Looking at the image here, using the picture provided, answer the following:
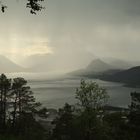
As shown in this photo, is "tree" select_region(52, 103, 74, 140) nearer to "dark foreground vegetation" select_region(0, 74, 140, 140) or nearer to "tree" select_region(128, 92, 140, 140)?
"dark foreground vegetation" select_region(0, 74, 140, 140)

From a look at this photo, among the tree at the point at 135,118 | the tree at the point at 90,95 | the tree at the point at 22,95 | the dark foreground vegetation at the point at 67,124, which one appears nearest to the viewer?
the tree at the point at 90,95

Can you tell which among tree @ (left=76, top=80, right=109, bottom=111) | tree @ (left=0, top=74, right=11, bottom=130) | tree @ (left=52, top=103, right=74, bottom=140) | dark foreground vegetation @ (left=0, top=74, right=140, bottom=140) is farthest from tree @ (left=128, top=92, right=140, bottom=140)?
tree @ (left=0, top=74, right=11, bottom=130)

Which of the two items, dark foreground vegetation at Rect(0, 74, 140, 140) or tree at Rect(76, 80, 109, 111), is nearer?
tree at Rect(76, 80, 109, 111)

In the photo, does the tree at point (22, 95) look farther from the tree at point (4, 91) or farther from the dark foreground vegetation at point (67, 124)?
the tree at point (4, 91)

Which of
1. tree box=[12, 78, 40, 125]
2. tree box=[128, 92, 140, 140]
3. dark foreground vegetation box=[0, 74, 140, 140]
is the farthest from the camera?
tree box=[12, 78, 40, 125]

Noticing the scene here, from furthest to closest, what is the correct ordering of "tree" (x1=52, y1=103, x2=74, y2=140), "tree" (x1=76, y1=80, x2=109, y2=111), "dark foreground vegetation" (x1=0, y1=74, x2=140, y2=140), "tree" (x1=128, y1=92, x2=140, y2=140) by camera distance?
"tree" (x1=52, y1=103, x2=74, y2=140) → "tree" (x1=128, y1=92, x2=140, y2=140) → "dark foreground vegetation" (x1=0, y1=74, x2=140, y2=140) → "tree" (x1=76, y1=80, x2=109, y2=111)

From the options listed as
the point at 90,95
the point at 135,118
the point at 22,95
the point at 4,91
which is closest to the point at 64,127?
the point at 22,95

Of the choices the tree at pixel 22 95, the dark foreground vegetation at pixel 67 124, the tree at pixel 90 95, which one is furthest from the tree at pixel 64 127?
the tree at pixel 90 95

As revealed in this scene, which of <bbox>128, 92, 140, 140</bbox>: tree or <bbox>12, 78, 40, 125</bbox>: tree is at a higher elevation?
<bbox>12, 78, 40, 125</bbox>: tree

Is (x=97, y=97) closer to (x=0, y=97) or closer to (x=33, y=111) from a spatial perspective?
(x=33, y=111)

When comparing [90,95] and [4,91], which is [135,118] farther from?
[4,91]

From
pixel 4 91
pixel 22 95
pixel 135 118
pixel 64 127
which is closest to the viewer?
pixel 135 118

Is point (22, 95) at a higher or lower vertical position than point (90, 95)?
lower

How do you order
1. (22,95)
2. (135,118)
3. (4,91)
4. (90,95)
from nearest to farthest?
(90,95) < (135,118) < (22,95) < (4,91)
